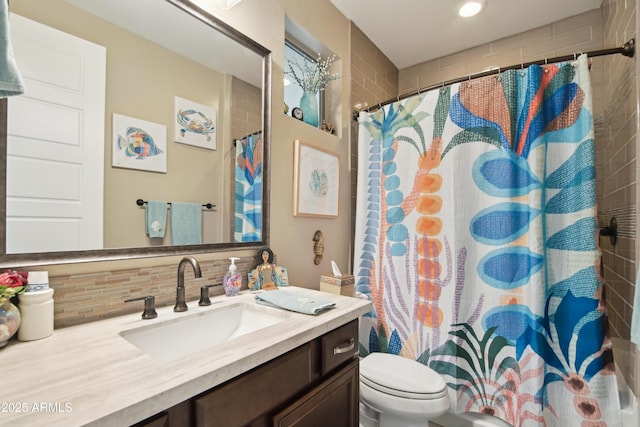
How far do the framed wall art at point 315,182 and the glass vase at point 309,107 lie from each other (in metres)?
0.17

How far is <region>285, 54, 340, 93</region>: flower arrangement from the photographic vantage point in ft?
5.81

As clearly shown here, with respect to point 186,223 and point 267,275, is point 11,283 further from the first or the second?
point 267,275

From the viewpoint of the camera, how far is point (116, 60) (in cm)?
99

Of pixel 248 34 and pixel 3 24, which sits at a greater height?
pixel 248 34

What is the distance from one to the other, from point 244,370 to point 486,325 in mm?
1356

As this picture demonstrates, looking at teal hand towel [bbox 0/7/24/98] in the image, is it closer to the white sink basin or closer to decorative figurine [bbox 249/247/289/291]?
the white sink basin

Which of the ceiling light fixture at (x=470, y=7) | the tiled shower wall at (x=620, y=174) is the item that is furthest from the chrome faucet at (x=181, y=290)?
the ceiling light fixture at (x=470, y=7)

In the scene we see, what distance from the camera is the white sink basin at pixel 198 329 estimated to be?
2.94 feet

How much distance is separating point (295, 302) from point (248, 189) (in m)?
0.61

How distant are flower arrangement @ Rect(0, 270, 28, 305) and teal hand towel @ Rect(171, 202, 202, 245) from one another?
16.5 inches

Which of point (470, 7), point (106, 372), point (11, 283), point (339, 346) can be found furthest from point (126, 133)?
point (470, 7)

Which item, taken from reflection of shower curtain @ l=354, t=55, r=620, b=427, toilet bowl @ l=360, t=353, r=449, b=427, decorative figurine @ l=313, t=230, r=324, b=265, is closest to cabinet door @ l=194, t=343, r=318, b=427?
toilet bowl @ l=360, t=353, r=449, b=427

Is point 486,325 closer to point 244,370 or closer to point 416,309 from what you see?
point 416,309

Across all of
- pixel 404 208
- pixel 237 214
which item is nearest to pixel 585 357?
pixel 404 208
